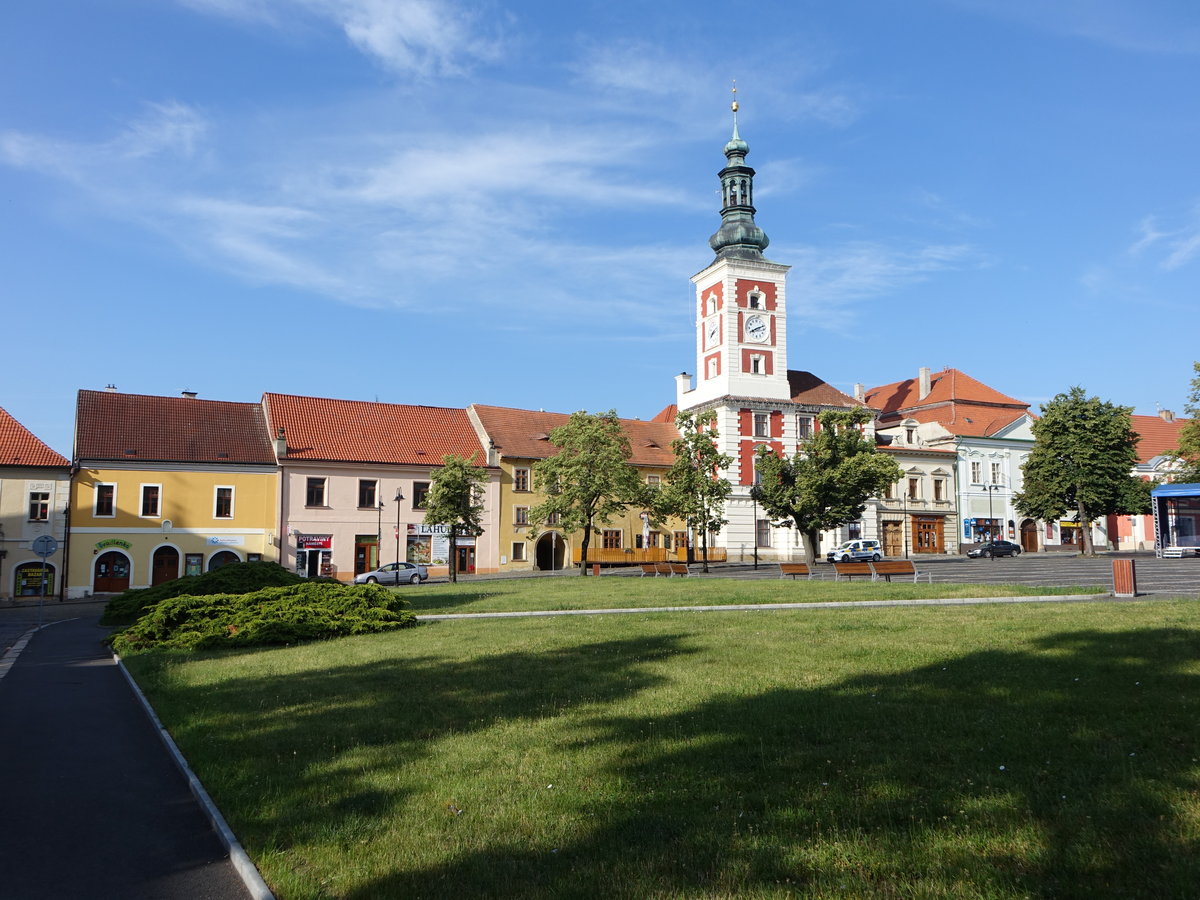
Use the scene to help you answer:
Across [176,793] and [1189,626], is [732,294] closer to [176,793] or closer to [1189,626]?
[1189,626]

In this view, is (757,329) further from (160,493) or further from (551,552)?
(160,493)

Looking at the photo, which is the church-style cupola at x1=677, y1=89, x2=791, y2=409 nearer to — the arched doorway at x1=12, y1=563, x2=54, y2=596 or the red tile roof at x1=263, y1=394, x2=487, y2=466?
the red tile roof at x1=263, y1=394, x2=487, y2=466

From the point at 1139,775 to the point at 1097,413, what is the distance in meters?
Answer: 62.3

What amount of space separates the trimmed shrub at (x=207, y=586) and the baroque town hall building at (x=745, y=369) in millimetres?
41429

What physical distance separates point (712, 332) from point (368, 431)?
26.2m

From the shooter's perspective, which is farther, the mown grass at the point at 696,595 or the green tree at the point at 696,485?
the green tree at the point at 696,485

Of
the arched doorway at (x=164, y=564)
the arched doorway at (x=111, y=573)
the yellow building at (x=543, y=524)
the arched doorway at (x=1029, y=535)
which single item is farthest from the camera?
the arched doorway at (x=1029, y=535)

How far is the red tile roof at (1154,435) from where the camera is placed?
264ft

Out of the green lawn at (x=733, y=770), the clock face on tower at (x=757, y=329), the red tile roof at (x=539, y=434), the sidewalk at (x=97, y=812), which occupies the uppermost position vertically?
the clock face on tower at (x=757, y=329)

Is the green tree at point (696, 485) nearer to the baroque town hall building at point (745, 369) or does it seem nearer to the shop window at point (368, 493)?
the baroque town hall building at point (745, 369)

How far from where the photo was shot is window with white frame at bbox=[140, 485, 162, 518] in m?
47.2

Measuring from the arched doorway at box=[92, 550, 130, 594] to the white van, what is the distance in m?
39.7

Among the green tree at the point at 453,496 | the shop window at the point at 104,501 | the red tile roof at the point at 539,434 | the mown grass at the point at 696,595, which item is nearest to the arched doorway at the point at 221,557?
the shop window at the point at 104,501

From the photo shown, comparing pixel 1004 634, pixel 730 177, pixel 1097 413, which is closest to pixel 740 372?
pixel 730 177
